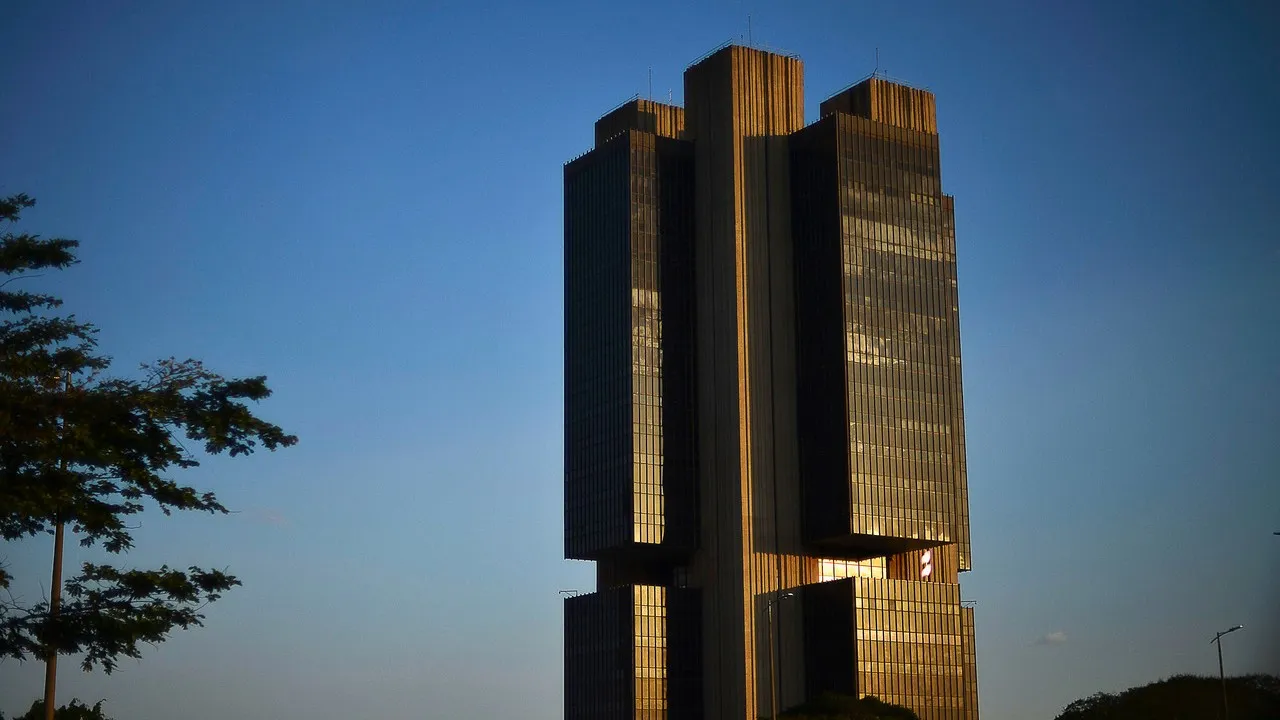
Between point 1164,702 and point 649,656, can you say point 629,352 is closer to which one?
point 649,656

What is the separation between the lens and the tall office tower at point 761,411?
17188 centimetres

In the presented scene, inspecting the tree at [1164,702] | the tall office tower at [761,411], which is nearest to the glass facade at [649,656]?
the tall office tower at [761,411]

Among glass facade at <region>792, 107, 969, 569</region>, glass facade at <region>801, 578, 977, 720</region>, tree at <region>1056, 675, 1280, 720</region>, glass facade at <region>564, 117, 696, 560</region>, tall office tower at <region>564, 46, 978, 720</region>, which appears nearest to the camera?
tree at <region>1056, 675, 1280, 720</region>

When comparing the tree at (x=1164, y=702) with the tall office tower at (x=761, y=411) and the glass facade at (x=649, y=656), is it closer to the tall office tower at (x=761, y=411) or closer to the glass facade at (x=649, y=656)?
the tall office tower at (x=761, y=411)

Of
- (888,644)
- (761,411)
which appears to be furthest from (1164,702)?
(761,411)

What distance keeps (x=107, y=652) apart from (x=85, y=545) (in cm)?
390

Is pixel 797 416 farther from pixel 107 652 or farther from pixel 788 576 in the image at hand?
pixel 107 652

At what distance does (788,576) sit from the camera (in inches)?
6762

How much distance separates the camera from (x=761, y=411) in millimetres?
174750

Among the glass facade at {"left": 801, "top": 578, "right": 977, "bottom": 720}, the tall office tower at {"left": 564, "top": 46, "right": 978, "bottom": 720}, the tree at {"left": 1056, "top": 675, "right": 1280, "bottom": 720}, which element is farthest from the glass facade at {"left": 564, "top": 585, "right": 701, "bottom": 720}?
the tree at {"left": 1056, "top": 675, "right": 1280, "bottom": 720}

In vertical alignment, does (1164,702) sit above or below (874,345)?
below

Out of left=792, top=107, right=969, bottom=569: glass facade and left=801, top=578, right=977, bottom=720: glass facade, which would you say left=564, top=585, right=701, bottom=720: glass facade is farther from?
left=792, top=107, right=969, bottom=569: glass facade

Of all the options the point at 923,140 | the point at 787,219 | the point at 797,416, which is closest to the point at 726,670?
the point at 797,416

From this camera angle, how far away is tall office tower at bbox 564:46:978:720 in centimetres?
17188
